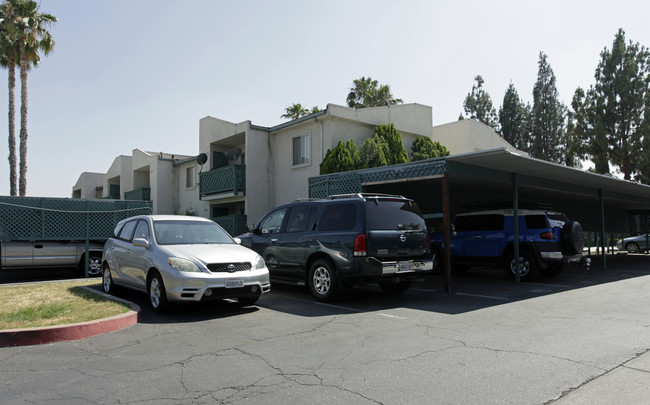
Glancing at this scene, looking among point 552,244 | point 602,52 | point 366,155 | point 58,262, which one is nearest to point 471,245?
point 552,244

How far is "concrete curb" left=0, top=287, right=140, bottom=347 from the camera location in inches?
244

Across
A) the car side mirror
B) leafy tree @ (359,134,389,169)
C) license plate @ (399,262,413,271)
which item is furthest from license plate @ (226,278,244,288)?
leafy tree @ (359,134,389,169)

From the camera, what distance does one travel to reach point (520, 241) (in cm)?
1333

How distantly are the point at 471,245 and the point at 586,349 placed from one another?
8.53 metres

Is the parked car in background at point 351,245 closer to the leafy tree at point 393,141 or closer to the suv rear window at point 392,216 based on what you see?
the suv rear window at point 392,216

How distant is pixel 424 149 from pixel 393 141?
2212mm

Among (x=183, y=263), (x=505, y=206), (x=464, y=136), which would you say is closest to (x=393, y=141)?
(x=464, y=136)

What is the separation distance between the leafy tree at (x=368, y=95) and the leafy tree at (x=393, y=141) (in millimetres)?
14581

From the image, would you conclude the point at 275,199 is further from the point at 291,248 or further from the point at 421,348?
the point at 421,348

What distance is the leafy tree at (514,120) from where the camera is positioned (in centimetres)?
5306

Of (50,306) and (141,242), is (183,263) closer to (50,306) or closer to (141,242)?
(141,242)

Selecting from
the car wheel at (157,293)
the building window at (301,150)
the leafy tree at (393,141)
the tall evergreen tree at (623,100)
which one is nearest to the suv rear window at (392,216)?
the car wheel at (157,293)

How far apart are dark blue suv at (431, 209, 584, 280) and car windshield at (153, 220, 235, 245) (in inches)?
316

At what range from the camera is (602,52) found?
41000mm
